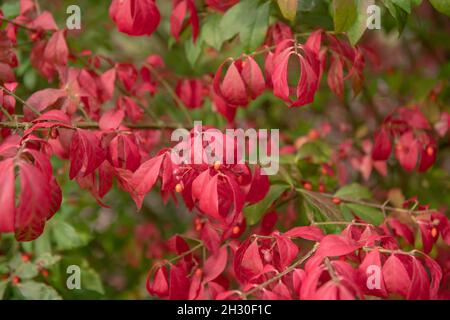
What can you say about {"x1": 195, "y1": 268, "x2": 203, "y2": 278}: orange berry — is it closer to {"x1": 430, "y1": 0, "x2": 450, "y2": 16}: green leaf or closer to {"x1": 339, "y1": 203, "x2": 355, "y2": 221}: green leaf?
{"x1": 339, "y1": 203, "x2": 355, "y2": 221}: green leaf

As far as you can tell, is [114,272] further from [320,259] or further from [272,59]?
[320,259]

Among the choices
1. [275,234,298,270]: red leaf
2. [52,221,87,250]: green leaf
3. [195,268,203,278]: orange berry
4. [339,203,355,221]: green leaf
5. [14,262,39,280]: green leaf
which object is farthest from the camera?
[52,221,87,250]: green leaf

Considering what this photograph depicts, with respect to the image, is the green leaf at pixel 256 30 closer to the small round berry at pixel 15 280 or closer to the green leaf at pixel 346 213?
the green leaf at pixel 346 213

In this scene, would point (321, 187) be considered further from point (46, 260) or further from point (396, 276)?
point (46, 260)

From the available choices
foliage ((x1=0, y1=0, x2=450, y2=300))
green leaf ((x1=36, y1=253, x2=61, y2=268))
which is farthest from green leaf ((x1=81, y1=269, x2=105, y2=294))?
green leaf ((x1=36, y1=253, x2=61, y2=268))

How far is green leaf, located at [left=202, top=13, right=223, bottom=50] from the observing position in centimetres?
139

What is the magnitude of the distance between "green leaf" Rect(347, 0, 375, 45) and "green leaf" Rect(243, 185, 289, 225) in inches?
15.4

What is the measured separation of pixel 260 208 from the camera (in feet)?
4.25

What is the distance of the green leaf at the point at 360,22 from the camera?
1.14 meters

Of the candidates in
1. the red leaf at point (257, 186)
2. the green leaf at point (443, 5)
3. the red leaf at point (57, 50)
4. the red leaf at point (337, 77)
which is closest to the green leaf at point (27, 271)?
the red leaf at point (57, 50)

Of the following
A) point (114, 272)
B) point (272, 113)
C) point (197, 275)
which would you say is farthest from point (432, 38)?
point (114, 272)

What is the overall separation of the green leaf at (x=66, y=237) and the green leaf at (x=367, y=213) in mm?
746

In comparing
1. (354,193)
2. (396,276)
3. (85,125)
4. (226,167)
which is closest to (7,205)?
(226,167)

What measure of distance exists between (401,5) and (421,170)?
54 centimetres
